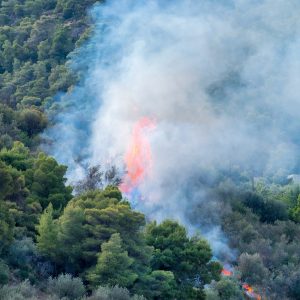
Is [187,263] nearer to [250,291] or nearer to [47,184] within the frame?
[250,291]

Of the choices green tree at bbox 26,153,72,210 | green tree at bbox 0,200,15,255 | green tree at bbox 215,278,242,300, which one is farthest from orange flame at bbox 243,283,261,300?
green tree at bbox 0,200,15,255

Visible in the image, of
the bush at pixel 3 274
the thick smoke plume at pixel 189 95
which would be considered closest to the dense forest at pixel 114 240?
the bush at pixel 3 274

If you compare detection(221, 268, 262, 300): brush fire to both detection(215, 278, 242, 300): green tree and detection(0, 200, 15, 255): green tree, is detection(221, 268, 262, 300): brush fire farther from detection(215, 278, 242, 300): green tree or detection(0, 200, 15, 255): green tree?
detection(0, 200, 15, 255): green tree

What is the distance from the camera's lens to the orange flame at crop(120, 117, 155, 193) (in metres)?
51.0

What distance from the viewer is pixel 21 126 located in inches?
2039

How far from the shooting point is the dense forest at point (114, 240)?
82.6ft

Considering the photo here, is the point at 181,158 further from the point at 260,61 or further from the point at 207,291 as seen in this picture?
the point at 260,61

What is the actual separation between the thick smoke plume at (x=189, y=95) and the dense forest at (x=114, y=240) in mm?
2998

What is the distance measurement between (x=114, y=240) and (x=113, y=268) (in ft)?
3.55

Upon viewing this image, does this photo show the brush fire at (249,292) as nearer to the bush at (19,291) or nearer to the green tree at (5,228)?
the green tree at (5,228)

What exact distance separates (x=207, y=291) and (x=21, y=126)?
25.6 meters

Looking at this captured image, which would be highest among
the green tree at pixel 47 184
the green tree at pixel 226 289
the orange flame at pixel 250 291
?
the green tree at pixel 47 184

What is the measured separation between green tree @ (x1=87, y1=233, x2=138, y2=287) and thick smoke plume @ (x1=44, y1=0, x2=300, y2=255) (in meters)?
16.7

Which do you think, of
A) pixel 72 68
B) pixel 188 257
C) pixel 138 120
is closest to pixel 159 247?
pixel 188 257
